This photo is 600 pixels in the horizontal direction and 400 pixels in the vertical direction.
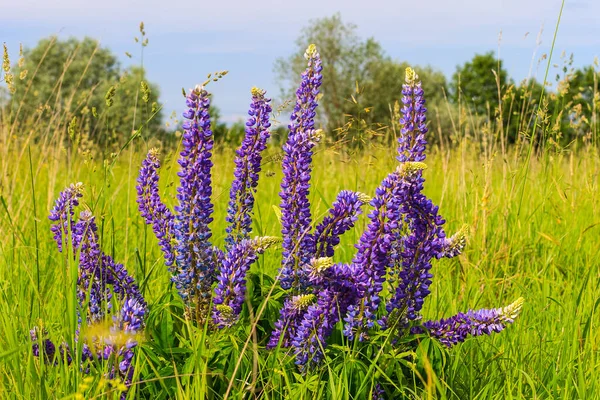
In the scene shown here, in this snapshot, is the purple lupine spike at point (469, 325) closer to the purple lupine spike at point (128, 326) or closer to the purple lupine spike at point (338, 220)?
the purple lupine spike at point (338, 220)

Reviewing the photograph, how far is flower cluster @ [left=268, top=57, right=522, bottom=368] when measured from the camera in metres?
2.18

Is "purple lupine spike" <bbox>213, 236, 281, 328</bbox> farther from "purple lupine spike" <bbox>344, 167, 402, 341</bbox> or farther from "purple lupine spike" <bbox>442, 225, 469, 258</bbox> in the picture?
"purple lupine spike" <bbox>442, 225, 469, 258</bbox>

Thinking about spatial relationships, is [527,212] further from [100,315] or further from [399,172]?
[100,315]

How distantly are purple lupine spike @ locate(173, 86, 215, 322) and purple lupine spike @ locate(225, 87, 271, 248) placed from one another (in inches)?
A: 5.5

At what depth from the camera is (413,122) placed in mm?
2283

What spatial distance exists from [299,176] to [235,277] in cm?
40

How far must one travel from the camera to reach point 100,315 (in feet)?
7.79

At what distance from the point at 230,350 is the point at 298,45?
48861mm

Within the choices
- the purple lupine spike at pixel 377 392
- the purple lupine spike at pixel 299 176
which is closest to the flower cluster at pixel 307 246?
the purple lupine spike at pixel 299 176

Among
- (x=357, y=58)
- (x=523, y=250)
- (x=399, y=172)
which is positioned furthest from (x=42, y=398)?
(x=357, y=58)

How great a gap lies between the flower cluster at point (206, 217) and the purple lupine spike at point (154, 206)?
168mm

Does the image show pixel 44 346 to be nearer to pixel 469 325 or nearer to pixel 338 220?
pixel 338 220

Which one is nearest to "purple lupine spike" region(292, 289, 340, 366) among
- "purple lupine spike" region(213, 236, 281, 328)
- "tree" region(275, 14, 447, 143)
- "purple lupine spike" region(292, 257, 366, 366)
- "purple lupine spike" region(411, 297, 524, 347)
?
"purple lupine spike" region(292, 257, 366, 366)

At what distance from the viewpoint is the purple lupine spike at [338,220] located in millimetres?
2180
